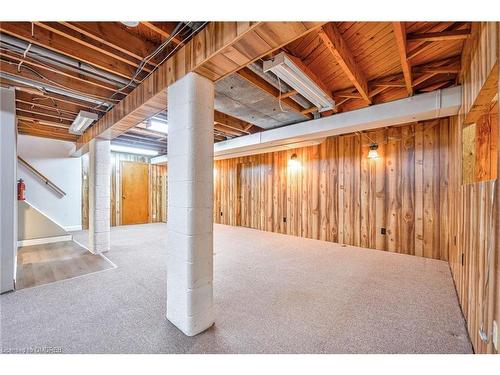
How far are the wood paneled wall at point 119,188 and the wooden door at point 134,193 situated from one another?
0.12 m

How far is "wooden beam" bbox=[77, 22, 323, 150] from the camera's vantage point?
1305 millimetres

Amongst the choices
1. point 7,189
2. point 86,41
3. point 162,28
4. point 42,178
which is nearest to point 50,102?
point 7,189

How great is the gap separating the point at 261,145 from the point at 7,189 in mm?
3828

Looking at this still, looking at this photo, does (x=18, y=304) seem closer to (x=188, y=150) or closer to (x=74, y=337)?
(x=74, y=337)

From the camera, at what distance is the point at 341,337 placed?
1624mm

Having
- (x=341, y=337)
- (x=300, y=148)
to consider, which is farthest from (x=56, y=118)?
(x=341, y=337)

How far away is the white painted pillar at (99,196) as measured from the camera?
3842mm

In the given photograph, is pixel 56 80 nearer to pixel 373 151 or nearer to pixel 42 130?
pixel 42 130

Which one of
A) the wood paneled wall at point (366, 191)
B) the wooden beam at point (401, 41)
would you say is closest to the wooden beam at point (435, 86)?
the wooden beam at point (401, 41)

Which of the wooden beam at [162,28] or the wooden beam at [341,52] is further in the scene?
the wooden beam at [341,52]

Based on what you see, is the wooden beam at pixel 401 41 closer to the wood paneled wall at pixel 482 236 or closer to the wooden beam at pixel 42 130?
the wood paneled wall at pixel 482 236

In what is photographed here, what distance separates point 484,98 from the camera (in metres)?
1.62

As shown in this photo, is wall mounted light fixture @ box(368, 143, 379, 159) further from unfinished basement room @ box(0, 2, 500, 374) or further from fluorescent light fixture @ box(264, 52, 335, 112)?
fluorescent light fixture @ box(264, 52, 335, 112)

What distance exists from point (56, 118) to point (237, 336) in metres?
4.63
